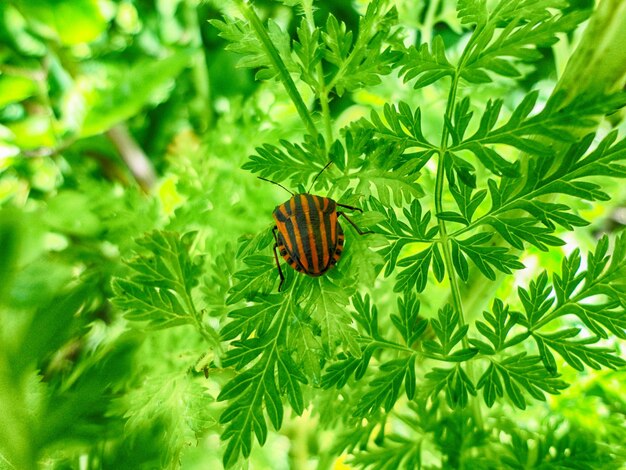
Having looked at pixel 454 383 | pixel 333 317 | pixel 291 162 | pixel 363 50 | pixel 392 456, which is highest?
pixel 363 50

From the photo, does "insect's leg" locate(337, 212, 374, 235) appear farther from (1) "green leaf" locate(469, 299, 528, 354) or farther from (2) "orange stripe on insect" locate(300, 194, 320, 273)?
(1) "green leaf" locate(469, 299, 528, 354)

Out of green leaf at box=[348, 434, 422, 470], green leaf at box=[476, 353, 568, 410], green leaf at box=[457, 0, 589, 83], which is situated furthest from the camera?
green leaf at box=[348, 434, 422, 470]

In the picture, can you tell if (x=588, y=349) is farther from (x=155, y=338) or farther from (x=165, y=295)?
(x=155, y=338)

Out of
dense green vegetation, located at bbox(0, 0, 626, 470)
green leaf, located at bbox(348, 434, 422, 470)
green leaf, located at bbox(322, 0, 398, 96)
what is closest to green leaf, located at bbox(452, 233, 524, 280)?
dense green vegetation, located at bbox(0, 0, 626, 470)

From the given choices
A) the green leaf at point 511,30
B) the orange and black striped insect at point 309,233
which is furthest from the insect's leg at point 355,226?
the green leaf at point 511,30

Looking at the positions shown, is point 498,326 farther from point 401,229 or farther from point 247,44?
point 247,44

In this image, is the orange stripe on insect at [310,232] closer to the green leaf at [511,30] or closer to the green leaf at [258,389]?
the green leaf at [258,389]

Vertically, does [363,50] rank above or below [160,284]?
above

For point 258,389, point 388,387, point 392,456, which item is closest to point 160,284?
point 258,389

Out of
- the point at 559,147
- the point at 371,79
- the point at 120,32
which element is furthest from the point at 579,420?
the point at 120,32
